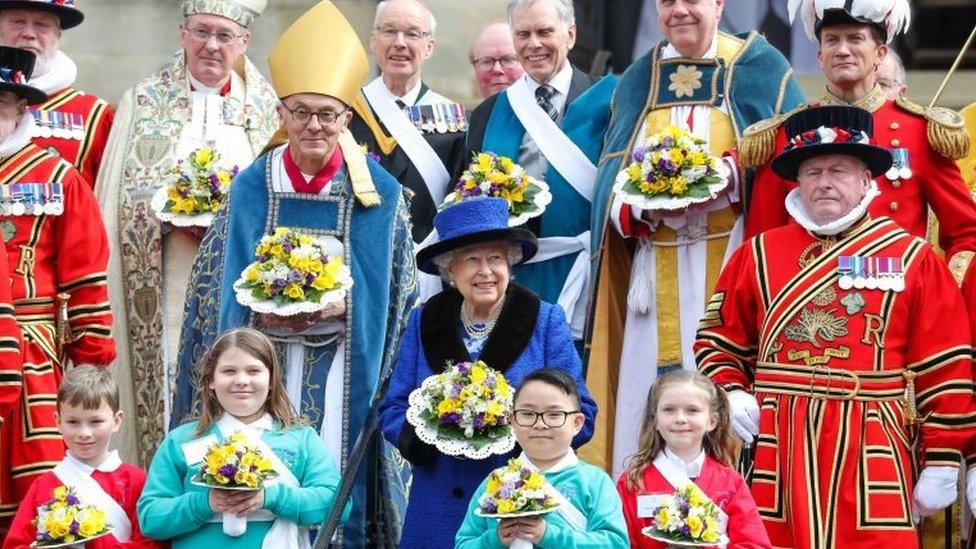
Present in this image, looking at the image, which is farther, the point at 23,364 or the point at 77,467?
the point at 23,364

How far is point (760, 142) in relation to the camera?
11289mm

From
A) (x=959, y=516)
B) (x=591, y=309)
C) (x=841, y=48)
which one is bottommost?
(x=959, y=516)

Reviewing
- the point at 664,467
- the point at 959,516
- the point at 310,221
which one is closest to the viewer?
the point at 664,467

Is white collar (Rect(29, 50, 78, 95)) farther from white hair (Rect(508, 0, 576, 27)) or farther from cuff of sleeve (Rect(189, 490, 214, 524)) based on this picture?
cuff of sleeve (Rect(189, 490, 214, 524))

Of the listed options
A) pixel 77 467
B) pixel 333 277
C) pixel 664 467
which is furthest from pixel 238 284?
pixel 664 467

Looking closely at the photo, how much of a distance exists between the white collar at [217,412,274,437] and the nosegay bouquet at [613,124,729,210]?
186 centimetres

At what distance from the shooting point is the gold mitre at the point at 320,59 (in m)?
11.6

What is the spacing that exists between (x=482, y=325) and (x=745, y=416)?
100cm

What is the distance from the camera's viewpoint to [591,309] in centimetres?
1201

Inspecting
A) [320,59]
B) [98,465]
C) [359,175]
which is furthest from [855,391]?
[98,465]

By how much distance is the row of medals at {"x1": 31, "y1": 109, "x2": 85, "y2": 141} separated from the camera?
42.0ft

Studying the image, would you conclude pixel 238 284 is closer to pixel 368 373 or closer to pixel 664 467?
pixel 368 373

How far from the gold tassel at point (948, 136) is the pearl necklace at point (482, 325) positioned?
5.80 ft

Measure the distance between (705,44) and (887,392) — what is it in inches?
81.9
